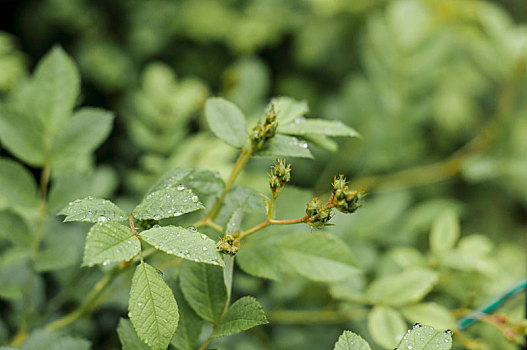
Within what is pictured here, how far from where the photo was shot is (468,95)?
90.9 inches

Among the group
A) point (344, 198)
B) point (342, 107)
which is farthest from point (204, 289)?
point (342, 107)

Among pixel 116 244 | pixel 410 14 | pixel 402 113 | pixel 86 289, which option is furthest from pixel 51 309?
pixel 410 14

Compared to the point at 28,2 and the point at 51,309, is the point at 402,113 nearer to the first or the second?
the point at 51,309

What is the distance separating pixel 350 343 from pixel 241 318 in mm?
165

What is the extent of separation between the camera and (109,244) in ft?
1.98

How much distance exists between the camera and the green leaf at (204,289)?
29.2 inches

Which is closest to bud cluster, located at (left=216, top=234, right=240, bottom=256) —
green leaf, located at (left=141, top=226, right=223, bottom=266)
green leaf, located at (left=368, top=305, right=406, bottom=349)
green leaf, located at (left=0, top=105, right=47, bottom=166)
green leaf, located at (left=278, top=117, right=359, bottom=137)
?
green leaf, located at (left=141, top=226, right=223, bottom=266)

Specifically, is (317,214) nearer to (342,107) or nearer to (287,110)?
(287,110)

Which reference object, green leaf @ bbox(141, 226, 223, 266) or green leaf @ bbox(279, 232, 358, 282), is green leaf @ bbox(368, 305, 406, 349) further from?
green leaf @ bbox(141, 226, 223, 266)

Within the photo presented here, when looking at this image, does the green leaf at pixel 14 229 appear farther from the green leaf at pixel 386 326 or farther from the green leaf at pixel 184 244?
the green leaf at pixel 386 326

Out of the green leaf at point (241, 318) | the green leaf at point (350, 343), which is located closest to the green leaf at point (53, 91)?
the green leaf at point (241, 318)

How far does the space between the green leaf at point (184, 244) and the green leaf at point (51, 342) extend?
30 centimetres

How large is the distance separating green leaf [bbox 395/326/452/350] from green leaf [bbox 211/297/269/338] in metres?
0.21

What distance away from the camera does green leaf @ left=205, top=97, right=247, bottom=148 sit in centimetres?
81
